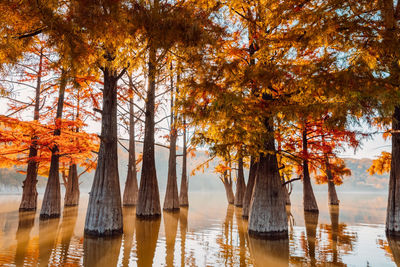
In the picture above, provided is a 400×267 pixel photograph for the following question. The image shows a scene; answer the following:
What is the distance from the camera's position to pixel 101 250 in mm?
6656

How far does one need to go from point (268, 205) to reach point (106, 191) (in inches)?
208

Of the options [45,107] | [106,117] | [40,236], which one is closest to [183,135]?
[45,107]

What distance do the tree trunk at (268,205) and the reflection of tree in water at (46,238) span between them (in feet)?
19.4

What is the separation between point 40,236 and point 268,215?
7.27 m

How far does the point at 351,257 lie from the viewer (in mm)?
6516

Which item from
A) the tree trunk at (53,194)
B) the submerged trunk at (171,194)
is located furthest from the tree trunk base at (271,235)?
the tree trunk at (53,194)

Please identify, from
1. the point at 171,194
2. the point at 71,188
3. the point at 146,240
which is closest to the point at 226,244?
the point at 146,240

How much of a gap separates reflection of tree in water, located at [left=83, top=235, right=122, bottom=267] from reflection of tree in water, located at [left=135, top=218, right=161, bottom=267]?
1.80 feet

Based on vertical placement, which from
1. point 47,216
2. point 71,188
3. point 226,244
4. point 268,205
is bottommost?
point 47,216

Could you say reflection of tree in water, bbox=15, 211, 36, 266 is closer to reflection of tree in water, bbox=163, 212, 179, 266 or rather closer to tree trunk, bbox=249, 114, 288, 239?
reflection of tree in water, bbox=163, 212, 179, 266

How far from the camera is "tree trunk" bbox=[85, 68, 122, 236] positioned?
8.24m

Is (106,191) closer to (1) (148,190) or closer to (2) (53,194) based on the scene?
(1) (148,190)

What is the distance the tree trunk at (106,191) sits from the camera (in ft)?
27.0

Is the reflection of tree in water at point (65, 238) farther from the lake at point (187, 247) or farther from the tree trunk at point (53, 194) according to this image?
the tree trunk at point (53, 194)
